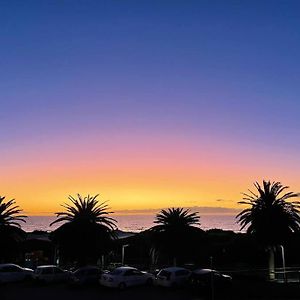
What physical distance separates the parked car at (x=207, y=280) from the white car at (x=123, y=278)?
4.21m

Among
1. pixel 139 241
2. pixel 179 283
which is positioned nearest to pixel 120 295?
pixel 179 283

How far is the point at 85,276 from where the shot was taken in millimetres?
34844

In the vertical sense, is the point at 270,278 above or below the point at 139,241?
below

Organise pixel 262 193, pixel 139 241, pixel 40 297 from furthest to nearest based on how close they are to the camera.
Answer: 1. pixel 139 241
2. pixel 262 193
3. pixel 40 297

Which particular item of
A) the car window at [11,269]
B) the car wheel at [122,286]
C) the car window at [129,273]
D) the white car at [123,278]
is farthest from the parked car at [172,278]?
the car window at [11,269]

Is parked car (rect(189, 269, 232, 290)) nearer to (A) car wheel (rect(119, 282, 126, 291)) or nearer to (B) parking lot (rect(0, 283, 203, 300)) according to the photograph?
(B) parking lot (rect(0, 283, 203, 300))

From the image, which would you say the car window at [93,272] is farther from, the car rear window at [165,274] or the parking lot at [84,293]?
the car rear window at [165,274]

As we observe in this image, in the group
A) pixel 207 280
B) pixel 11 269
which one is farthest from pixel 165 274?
pixel 11 269

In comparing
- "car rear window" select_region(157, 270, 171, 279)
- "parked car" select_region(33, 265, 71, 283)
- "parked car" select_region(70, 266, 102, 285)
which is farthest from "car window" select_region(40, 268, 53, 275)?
"car rear window" select_region(157, 270, 171, 279)

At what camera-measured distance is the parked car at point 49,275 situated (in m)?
35.7

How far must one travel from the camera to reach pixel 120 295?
3092 centimetres

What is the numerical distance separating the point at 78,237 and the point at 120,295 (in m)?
12.5

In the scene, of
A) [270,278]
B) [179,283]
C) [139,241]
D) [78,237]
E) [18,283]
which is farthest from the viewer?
[139,241]

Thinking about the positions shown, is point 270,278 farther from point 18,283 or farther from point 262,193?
point 18,283
